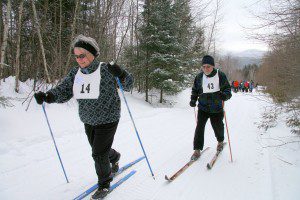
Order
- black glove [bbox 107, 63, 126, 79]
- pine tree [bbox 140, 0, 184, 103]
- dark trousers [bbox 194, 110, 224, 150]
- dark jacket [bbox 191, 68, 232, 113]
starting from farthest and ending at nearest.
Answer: pine tree [bbox 140, 0, 184, 103] → dark trousers [bbox 194, 110, 224, 150] → dark jacket [bbox 191, 68, 232, 113] → black glove [bbox 107, 63, 126, 79]

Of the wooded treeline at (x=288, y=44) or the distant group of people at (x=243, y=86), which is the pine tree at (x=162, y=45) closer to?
the wooded treeline at (x=288, y=44)

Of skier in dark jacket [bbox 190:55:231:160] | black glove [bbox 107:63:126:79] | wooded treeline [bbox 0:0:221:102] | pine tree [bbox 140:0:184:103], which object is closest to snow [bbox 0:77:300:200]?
skier in dark jacket [bbox 190:55:231:160]

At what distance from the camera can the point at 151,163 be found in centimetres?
487

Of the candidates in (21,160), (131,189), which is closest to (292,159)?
(131,189)

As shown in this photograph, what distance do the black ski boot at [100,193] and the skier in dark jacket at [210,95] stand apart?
2078 millimetres

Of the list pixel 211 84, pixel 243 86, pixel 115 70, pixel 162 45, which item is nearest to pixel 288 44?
pixel 211 84

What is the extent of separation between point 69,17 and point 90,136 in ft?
37.4

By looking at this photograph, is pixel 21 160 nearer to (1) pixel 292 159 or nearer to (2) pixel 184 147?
(2) pixel 184 147

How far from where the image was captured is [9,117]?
6.99 meters

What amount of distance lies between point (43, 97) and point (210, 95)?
3.12 metres

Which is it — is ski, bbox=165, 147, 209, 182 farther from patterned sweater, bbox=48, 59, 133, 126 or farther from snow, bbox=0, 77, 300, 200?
patterned sweater, bbox=48, 59, 133, 126

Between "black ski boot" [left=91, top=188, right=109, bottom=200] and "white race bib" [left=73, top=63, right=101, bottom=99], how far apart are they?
4.15ft

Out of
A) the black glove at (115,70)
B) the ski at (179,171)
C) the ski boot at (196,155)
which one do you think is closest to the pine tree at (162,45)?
the ski boot at (196,155)

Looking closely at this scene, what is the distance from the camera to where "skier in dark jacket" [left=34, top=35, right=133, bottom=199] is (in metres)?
3.27
